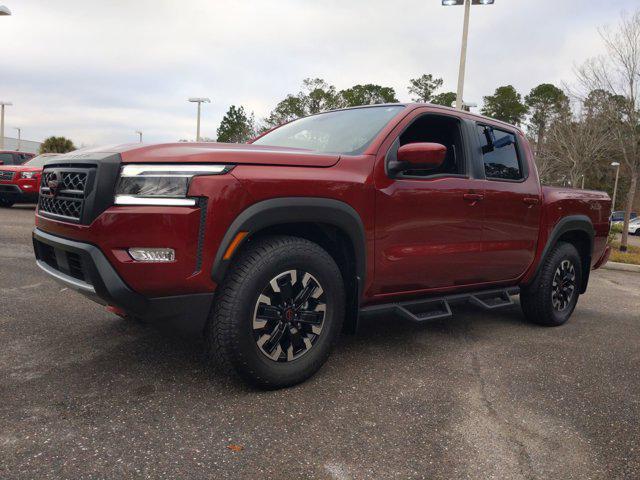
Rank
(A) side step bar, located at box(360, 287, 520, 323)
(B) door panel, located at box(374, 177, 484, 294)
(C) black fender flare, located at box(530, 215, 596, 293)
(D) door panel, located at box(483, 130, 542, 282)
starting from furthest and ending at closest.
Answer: (C) black fender flare, located at box(530, 215, 596, 293) → (D) door panel, located at box(483, 130, 542, 282) → (A) side step bar, located at box(360, 287, 520, 323) → (B) door panel, located at box(374, 177, 484, 294)

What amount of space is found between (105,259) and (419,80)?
36251 mm

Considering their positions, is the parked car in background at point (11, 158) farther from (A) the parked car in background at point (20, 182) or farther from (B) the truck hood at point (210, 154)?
(B) the truck hood at point (210, 154)

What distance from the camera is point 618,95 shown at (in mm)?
Answer: 13102

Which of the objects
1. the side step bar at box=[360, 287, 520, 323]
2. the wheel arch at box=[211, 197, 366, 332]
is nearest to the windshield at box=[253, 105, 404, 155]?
the wheel arch at box=[211, 197, 366, 332]

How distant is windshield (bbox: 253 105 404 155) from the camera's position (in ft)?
10.8

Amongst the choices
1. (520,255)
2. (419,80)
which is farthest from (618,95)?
(419,80)

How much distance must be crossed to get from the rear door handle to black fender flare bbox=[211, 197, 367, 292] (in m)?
1.01

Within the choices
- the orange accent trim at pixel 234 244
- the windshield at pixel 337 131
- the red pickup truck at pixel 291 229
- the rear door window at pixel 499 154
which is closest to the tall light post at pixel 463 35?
the rear door window at pixel 499 154

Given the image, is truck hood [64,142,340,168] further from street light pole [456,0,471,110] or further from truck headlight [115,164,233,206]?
street light pole [456,0,471,110]

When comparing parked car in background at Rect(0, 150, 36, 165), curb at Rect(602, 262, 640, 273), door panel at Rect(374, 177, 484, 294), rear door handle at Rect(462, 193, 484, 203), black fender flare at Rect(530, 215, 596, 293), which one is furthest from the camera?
parked car in background at Rect(0, 150, 36, 165)

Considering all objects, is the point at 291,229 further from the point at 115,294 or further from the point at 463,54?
the point at 463,54

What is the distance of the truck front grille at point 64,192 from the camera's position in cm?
252

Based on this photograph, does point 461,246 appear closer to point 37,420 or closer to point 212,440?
point 212,440

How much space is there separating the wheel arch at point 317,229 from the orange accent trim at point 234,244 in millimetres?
11
